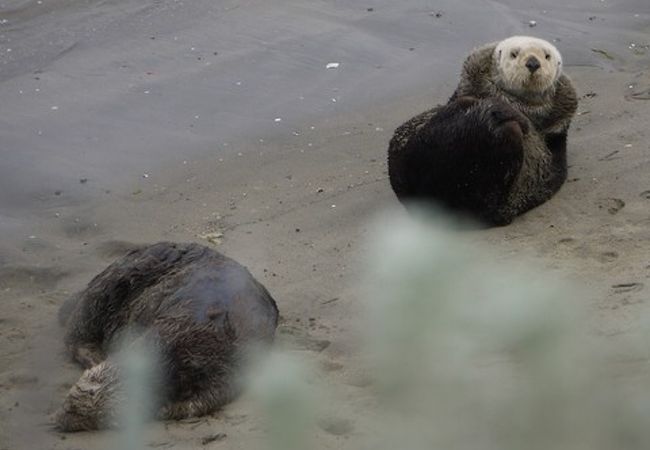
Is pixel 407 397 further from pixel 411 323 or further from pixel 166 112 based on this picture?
pixel 166 112

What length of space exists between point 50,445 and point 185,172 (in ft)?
11.1

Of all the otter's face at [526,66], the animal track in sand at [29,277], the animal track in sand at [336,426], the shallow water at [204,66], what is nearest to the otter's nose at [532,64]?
the otter's face at [526,66]

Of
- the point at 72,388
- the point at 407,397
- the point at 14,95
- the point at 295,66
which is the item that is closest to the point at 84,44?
the point at 14,95

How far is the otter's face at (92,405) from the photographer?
484cm

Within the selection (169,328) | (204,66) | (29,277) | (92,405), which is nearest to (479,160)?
(169,328)

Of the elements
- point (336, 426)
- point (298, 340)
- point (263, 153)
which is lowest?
point (263, 153)

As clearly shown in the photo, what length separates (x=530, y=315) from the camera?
1563 mm

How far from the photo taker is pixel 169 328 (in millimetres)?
5180

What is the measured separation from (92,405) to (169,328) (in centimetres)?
53

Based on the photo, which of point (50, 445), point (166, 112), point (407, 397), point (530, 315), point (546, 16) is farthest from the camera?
point (546, 16)

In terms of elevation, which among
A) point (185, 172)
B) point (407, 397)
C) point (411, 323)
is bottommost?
point (185, 172)

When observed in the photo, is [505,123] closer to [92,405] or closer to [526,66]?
[526,66]

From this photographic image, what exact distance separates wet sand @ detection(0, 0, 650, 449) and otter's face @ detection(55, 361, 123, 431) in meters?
0.07

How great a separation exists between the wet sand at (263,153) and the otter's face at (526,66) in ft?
1.92
